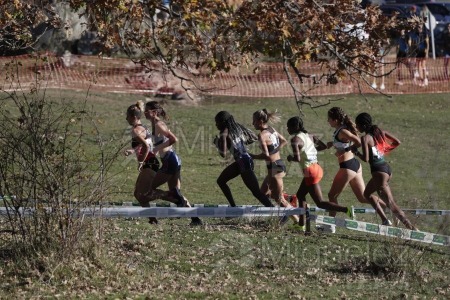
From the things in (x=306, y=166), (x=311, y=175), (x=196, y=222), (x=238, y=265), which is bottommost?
(x=238, y=265)

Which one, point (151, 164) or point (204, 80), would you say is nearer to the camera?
point (151, 164)

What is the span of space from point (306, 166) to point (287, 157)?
0.26m

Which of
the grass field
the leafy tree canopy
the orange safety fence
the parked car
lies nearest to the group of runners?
the grass field

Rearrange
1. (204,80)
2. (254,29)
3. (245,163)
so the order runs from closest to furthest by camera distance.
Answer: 1. (254,29)
2. (245,163)
3. (204,80)

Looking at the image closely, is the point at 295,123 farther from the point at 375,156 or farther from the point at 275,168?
the point at 375,156

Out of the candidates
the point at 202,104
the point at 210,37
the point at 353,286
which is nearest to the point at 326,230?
the point at 353,286

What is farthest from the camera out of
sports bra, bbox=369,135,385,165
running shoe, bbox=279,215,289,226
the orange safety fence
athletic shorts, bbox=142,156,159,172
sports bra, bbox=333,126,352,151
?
the orange safety fence

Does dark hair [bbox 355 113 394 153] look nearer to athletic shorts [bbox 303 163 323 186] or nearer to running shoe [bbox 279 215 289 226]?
athletic shorts [bbox 303 163 323 186]

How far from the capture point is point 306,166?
12.4 meters

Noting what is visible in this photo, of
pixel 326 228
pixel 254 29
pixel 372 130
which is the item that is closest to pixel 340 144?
pixel 372 130

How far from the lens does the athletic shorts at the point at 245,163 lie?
41.4 feet

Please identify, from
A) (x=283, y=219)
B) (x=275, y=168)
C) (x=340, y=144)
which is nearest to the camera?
(x=283, y=219)

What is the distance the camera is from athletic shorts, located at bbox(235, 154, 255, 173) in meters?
12.6

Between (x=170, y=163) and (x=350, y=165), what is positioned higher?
(x=170, y=163)
